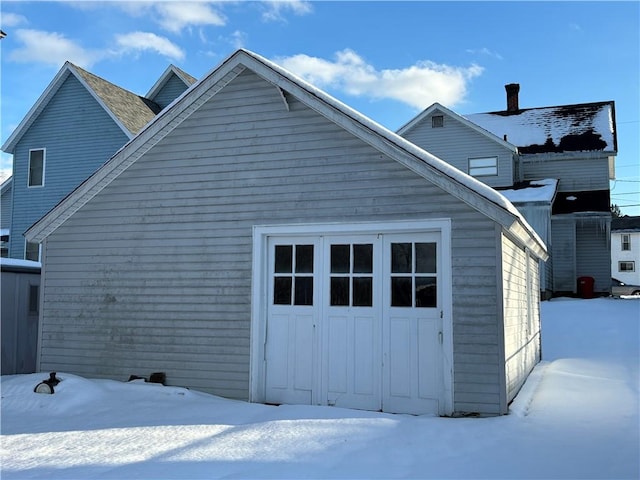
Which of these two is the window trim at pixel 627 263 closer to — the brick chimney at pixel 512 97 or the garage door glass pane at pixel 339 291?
the brick chimney at pixel 512 97

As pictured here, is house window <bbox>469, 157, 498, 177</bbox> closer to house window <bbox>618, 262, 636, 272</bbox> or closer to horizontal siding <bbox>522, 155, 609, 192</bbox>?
horizontal siding <bbox>522, 155, 609, 192</bbox>

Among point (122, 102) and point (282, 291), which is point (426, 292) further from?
point (122, 102)

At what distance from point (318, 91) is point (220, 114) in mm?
1587

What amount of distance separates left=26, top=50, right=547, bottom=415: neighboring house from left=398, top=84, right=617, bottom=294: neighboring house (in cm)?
1362

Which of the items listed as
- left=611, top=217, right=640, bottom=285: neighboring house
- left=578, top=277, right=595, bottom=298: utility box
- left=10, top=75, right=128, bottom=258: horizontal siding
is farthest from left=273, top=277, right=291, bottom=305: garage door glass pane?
left=611, top=217, right=640, bottom=285: neighboring house

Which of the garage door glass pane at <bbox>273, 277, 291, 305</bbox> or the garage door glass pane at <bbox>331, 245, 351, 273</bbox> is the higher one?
the garage door glass pane at <bbox>331, 245, 351, 273</bbox>

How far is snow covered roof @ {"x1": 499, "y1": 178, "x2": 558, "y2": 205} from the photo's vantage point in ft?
60.5

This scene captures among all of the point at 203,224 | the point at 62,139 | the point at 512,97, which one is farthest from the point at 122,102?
the point at 512,97

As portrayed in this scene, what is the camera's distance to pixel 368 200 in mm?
6902

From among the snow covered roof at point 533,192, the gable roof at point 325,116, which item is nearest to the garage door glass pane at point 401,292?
the gable roof at point 325,116

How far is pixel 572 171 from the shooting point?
22328 mm

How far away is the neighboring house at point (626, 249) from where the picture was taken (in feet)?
145

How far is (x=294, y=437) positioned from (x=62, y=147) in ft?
56.1

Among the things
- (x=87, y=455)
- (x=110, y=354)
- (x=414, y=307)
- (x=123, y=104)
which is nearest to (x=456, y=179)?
(x=414, y=307)
